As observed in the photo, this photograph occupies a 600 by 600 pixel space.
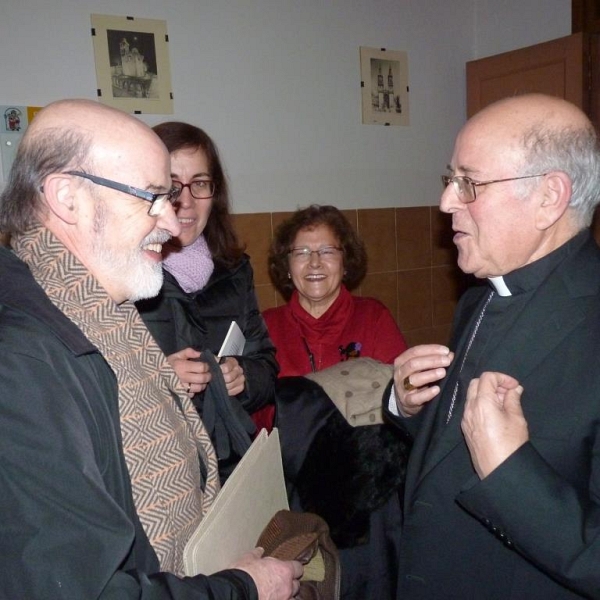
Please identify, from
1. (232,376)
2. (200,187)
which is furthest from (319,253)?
(232,376)

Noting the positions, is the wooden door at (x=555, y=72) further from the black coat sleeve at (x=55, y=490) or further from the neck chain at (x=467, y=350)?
the black coat sleeve at (x=55, y=490)

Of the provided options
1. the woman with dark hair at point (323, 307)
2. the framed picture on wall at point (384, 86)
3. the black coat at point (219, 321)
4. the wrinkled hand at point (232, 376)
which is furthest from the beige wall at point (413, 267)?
the wrinkled hand at point (232, 376)

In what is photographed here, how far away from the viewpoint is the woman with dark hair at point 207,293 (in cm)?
168

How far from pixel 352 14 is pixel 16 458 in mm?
3137

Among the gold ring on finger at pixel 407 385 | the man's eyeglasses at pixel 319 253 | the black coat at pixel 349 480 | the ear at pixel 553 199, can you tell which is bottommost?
the black coat at pixel 349 480

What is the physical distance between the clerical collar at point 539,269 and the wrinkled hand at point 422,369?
0.68 feet

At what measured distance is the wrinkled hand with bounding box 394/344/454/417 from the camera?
129cm

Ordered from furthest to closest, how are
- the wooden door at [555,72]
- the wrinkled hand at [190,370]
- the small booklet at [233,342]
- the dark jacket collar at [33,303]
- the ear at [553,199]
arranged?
1. the wooden door at [555,72]
2. the small booklet at [233,342]
3. the wrinkled hand at [190,370]
4. the ear at [553,199]
5. the dark jacket collar at [33,303]

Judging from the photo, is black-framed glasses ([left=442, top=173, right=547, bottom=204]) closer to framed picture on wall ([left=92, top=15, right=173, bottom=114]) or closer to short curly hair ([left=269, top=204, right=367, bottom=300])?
short curly hair ([left=269, top=204, right=367, bottom=300])

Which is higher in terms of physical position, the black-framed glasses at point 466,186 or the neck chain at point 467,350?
the black-framed glasses at point 466,186

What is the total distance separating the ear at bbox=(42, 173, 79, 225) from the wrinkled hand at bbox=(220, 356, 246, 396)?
2.46 ft

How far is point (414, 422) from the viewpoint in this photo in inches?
59.6

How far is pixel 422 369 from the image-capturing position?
132cm

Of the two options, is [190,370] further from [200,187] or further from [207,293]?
[200,187]
